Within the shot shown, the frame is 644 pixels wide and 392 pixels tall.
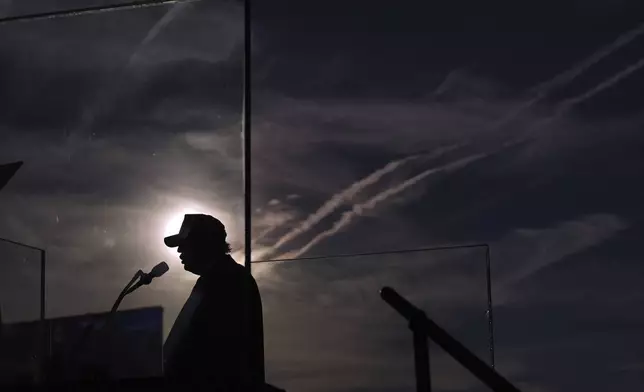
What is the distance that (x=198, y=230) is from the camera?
376 cm

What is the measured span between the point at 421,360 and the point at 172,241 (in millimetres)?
1298

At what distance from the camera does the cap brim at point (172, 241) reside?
343cm

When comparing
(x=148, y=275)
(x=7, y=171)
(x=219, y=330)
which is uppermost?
(x=7, y=171)

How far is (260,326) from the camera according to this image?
11.4 feet

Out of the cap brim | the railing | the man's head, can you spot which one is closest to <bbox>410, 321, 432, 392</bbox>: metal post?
the railing

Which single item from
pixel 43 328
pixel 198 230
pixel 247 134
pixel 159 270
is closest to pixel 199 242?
pixel 198 230

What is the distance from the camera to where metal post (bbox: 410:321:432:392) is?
2432 millimetres

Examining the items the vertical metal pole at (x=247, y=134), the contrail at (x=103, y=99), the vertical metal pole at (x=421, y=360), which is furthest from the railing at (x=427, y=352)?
the contrail at (x=103, y=99)

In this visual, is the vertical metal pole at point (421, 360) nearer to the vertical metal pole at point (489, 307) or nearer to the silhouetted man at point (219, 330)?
the silhouetted man at point (219, 330)

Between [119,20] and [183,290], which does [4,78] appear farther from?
[183,290]

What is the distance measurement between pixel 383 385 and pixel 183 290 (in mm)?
1115

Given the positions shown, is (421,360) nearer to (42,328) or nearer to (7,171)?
(42,328)

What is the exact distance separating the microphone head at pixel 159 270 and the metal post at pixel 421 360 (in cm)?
109

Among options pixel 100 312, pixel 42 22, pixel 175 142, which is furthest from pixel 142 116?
pixel 100 312
